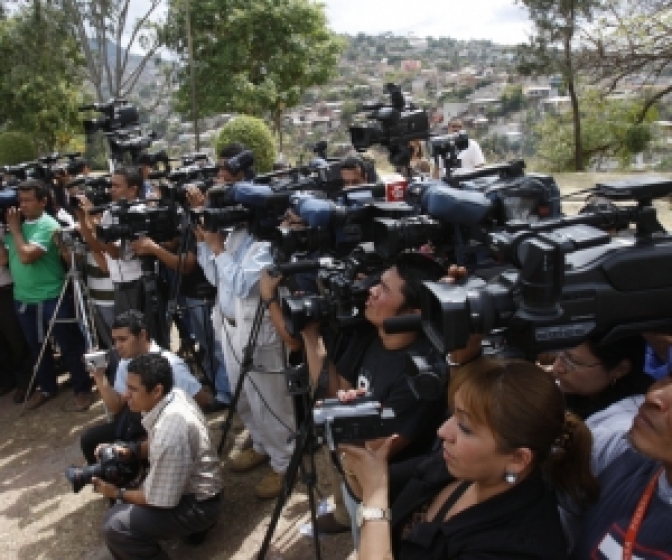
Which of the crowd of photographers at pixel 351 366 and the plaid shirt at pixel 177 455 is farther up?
the crowd of photographers at pixel 351 366

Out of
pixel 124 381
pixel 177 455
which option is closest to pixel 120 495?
pixel 177 455

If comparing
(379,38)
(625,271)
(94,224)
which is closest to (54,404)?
(94,224)

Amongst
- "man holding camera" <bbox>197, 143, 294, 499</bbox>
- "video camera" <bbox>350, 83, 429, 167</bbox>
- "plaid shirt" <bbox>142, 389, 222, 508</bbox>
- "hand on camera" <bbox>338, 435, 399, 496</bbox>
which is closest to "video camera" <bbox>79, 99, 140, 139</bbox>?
"man holding camera" <bbox>197, 143, 294, 499</bbox>

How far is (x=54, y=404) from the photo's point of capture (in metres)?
4.48

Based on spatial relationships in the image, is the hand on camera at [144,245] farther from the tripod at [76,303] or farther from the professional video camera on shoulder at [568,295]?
the professional video camera on shoulder at [568,295]

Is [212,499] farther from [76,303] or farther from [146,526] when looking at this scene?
[76,303]

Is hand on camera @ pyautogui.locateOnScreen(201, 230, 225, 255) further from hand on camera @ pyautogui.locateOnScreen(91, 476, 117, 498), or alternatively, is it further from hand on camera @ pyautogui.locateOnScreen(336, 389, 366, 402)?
hand on camera @ pyautogui.locateOnScreen(336, 389, 366, 402)

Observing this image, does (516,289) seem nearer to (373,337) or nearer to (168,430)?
(373,337)

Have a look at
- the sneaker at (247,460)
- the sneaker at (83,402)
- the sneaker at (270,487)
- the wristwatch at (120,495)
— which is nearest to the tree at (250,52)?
the sneaker at (83,402)

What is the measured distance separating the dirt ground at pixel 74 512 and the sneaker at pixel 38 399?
0.77ft

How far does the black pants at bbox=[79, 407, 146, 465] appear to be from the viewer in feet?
9.84

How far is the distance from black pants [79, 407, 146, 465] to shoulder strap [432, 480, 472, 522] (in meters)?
1.87

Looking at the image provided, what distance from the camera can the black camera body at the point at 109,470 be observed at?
269 centimetres

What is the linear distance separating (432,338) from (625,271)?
0.37 meters
